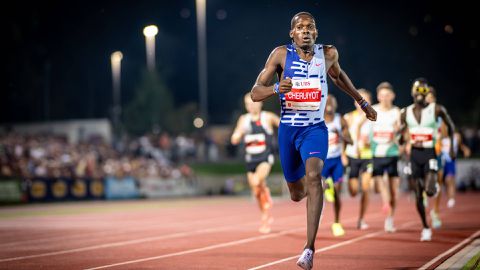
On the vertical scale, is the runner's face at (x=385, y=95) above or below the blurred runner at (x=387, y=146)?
above

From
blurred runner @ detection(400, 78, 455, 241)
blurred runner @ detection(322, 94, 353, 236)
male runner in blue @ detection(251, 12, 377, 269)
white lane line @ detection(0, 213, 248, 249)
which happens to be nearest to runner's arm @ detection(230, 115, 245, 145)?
blurred runner @ detection(322, 94, 353, 236)

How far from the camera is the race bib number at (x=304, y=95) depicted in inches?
381

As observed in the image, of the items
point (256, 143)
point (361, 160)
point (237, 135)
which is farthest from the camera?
point (361, 160)

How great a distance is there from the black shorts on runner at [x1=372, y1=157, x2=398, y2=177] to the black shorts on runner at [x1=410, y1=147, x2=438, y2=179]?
4.79ft

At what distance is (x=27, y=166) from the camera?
3334cm

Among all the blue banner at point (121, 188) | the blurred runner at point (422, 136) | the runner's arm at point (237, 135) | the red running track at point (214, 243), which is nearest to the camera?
the red running track at point (214, 243)

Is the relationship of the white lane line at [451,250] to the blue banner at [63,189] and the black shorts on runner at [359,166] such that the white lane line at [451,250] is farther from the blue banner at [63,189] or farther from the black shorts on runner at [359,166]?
the blue banner at [63,189]

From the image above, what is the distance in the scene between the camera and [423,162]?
1461cm

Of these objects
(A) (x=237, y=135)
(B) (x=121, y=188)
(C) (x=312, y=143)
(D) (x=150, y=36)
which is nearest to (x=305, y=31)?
(C) (x=312, y=143)

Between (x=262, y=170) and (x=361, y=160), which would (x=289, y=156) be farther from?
(x=361, y=160)

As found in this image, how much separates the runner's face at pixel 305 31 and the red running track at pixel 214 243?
2.72m

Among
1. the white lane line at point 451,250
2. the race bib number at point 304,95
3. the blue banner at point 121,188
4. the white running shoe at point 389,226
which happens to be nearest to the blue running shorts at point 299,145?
the race bib number at point 304,95

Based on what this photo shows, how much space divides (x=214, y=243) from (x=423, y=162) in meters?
3.78

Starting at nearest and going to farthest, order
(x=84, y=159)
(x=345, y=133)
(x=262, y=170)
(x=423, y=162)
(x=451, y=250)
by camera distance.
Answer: (x=451, y=250) → (x=423, y=162) → (x=345, y=133) → (x=262, y=170) → (x=84, y=159)
